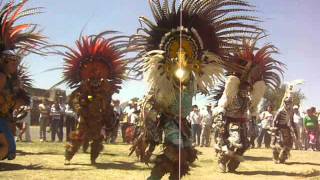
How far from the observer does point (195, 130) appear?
768 inches

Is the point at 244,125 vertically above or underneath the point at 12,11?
underneath

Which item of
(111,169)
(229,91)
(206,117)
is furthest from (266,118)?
(111,169)

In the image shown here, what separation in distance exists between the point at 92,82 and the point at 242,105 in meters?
3.22

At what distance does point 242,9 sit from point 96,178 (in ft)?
13.8

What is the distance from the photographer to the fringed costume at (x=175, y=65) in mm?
6152

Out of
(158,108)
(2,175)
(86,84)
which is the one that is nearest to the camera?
(158,108)

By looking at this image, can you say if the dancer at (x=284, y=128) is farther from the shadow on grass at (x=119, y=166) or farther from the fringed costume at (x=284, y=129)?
the shadow on grass at (x=119, y=166)

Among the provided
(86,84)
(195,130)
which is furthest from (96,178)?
(195,130)

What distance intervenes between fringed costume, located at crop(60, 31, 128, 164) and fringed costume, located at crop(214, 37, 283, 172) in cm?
232

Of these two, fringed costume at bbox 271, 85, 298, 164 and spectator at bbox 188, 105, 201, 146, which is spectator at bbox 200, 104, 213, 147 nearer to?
spectator at bbox 188, 105, 201, 146

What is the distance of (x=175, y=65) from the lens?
6.25 m

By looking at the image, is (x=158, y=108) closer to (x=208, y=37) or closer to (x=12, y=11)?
(x=208, y=37)

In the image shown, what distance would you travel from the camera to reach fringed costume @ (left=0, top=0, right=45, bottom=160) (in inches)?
259

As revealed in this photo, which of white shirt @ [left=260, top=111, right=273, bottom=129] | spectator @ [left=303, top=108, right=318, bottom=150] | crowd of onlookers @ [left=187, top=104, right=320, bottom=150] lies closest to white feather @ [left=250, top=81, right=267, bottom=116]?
crowd of onlookers @ [left=187, top=104, right=320, bottom=150]
